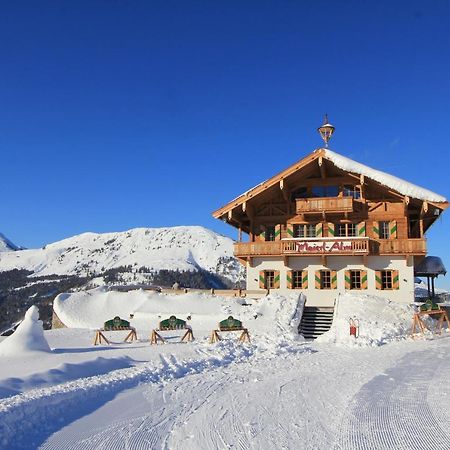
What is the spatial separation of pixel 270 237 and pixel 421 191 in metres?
8.59

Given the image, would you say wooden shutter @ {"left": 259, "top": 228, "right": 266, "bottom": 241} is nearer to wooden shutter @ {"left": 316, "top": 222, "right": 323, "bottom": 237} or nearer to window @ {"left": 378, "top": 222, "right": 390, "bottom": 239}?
wooden shutter @ {"left": 316, "top": 222, "right": 323, "bottom": 237}

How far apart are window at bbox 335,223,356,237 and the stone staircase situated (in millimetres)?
4605

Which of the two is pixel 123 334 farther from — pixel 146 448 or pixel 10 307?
pixel 10 307

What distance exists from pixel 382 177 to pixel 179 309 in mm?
12548

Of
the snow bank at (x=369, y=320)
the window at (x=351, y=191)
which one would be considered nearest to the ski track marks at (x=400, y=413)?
the snow bank at (x=369, y=320)

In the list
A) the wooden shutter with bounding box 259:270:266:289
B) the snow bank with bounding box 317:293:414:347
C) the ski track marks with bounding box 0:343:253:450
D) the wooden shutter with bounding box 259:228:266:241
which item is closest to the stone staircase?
the snow bank with bounding box 317:293:414:347

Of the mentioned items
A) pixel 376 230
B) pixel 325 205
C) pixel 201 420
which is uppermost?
pixel 325 205

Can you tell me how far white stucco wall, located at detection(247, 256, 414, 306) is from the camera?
82.0 ft

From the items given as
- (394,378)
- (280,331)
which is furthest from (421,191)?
(394,378)

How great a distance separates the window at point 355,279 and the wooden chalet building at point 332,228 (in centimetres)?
5

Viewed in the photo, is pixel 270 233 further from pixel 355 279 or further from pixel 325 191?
pixel 355 279

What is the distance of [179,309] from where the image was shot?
80.2ft

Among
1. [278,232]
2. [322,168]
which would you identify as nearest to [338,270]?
[278,232]

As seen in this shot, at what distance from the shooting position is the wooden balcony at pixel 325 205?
83.9 feet
